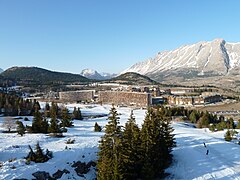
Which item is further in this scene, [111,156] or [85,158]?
[85,158]

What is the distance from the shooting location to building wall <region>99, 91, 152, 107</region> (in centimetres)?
14812

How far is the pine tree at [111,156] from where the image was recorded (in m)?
25.1

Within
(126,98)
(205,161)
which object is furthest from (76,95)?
(205,161)

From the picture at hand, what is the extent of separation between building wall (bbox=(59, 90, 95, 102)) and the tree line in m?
141

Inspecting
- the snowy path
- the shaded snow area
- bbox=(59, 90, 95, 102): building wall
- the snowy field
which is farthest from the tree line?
bbox=(59, 90, 95, 102): building wall

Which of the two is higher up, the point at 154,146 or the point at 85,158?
the point at 154,146

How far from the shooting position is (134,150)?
29016 mm

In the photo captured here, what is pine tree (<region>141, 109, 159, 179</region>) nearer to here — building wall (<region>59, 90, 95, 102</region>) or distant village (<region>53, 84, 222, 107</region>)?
distant village (<region>53, 84, 222, 107</region>)

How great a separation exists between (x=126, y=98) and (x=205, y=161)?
125540 mm

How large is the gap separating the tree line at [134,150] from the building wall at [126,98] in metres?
112

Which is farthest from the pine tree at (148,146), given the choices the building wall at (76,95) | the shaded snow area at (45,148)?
the building wall at (76,95)

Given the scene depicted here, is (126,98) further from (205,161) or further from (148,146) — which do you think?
(148,146)

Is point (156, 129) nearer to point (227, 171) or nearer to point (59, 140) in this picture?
point (227, 171)

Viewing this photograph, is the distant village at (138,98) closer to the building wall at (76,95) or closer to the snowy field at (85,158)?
the building wall at (76,95)
